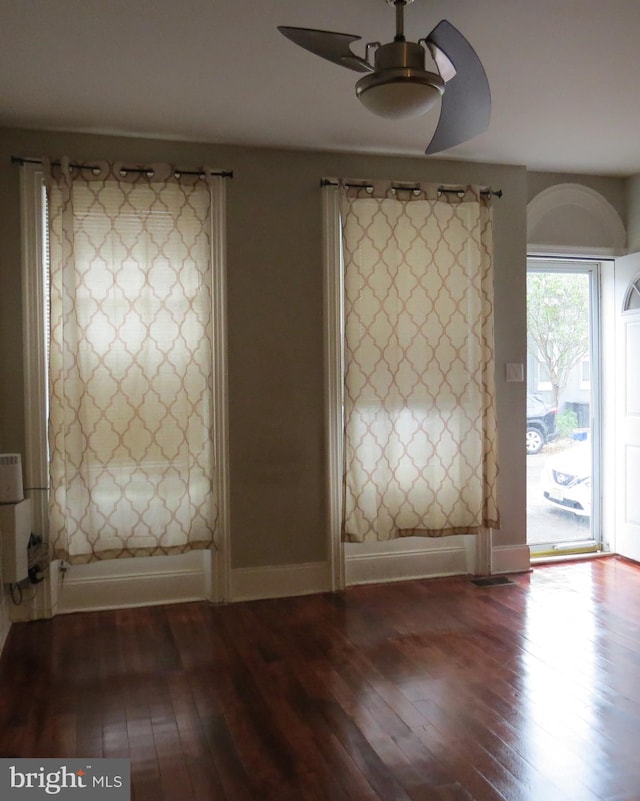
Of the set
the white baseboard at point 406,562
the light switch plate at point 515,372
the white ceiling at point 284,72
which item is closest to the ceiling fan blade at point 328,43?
the white ceiling at point 284,72

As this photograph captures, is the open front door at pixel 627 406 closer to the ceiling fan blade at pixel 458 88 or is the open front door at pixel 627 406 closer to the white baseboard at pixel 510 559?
the white baseboard at pixel 510 559

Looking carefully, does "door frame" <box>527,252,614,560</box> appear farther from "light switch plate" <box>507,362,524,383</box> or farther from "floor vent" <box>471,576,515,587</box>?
"light switch plate" <box>507,362,524,383</box>

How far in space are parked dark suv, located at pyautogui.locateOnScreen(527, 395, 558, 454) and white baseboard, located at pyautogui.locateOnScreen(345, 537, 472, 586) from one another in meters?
0.91

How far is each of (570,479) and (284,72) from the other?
3.46m

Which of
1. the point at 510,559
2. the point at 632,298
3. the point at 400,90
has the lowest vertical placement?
the point at 510,559

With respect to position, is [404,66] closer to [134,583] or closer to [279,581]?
[279,581]

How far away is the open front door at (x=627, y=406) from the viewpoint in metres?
4.85

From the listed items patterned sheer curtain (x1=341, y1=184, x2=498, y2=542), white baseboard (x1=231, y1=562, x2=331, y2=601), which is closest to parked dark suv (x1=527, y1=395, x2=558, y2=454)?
patterned sheer curtain (x1=341, y1=184, x2=498, y2=542)

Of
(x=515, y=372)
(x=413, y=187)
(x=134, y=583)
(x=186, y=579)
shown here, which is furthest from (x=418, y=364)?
(x=134, y=583)

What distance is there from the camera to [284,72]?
10.2 feet

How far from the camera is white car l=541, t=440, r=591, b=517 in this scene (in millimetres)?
5141

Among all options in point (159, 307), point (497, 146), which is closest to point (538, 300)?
point (497, 146)

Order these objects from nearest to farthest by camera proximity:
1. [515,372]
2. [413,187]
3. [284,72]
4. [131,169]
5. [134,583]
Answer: [284,72]
[131,169]
[134,583]
[413,187]
[515,372]

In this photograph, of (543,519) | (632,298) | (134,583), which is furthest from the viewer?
(543,519)
